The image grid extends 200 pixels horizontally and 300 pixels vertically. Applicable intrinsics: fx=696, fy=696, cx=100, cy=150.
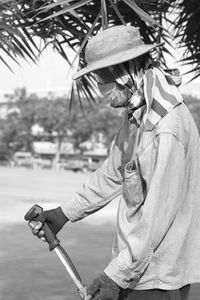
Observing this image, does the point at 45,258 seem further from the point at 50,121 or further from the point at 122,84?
the point at 50,121

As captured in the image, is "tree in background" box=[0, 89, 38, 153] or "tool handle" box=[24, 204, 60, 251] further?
"tree in background" box=[0, 89, 38, 153]

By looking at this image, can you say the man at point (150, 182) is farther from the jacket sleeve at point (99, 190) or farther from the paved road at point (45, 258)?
the paved road at point (45, 258)

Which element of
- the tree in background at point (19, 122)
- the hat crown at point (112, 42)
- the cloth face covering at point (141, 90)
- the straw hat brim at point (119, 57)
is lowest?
the tree in background at point (19, 122)

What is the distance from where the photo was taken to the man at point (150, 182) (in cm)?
213

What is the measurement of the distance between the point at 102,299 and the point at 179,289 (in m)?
0.26

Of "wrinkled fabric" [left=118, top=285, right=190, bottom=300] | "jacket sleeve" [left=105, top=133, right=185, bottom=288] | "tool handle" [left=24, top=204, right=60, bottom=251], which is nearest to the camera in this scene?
"jacket sleeve" [left=105, top=133, right=185, bottom=288]

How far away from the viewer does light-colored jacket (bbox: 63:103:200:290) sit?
2.12 m

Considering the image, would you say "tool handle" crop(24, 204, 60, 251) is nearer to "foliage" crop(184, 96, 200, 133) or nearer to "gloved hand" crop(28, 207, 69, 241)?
"gloved hand" crop(28, 207, 69, 241)

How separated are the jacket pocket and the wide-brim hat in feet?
1.12

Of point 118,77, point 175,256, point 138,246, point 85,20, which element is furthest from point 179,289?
point 85,20

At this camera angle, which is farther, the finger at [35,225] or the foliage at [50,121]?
the foliage at [50,121]

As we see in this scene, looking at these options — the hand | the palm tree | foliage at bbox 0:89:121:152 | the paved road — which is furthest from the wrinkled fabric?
foliage at bbox 0:89:121:152

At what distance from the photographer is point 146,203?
213cm

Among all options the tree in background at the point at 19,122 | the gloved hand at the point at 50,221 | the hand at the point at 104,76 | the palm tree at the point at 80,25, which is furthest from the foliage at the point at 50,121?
the hand at the point at 104,76
